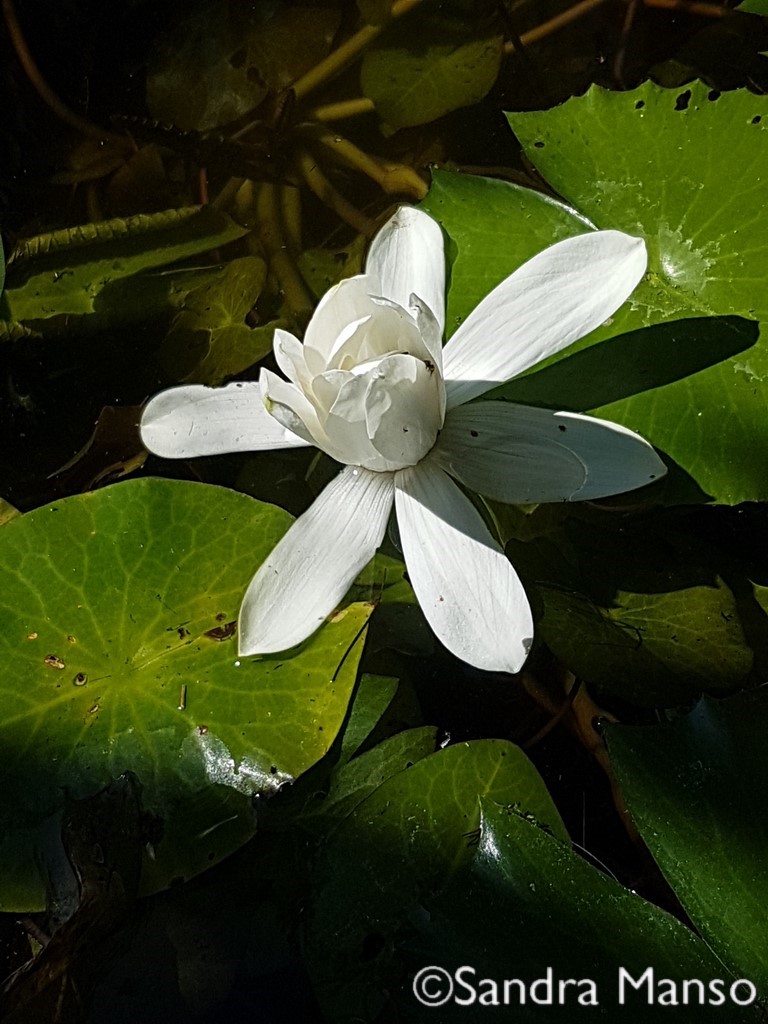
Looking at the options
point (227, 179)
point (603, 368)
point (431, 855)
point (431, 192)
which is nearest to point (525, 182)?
point (431, 192)

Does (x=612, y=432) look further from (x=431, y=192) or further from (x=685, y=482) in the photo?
(x=431, y=192)

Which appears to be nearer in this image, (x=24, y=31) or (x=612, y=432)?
(x=612, y=432)

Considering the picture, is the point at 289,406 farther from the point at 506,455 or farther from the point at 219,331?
the point at 219,331

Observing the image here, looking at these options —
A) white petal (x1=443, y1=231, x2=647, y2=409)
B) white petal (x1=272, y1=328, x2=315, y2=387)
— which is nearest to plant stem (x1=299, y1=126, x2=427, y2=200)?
white petal (x1=443, y1=231, x2=647, y2=409)

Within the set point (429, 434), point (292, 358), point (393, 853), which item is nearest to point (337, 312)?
point (292, 358)

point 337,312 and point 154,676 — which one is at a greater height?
point 337,312

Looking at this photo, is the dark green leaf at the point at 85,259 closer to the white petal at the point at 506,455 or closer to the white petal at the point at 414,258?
the white petal at the point at 414,258
